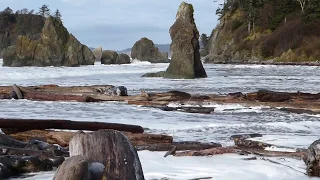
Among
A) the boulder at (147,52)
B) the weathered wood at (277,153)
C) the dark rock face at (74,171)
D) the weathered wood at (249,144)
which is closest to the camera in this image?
the dark rock face at (74,171)

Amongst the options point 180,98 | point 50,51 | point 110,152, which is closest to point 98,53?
point 50,51

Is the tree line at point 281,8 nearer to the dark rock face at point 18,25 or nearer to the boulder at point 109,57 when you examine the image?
the boulder at point 109,57

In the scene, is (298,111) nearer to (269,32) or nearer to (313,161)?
(313,161)

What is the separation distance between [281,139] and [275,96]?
5.87 m

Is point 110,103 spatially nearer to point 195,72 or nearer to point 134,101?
point 134,101

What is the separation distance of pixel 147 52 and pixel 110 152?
7976 centimetres

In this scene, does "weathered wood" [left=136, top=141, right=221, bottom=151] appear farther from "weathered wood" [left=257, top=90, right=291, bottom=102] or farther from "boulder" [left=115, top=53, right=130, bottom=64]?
"boulder" [left=115, top=53, right=130, bottom=64]

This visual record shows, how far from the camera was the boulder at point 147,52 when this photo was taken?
81.3m

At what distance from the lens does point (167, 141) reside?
6539mm

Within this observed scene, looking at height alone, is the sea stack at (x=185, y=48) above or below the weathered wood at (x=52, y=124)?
above

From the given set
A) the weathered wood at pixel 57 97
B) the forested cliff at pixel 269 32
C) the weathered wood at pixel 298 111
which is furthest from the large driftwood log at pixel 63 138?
the forested cliff at pixel 269 32

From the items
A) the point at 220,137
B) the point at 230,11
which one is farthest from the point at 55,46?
the point at 220,137

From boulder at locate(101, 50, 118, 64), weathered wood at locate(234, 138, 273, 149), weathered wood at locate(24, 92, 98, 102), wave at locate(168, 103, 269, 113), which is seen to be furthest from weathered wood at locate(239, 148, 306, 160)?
boulder at locate(101, 50, 118, 64)

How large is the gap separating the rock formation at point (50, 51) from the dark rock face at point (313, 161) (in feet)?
185
